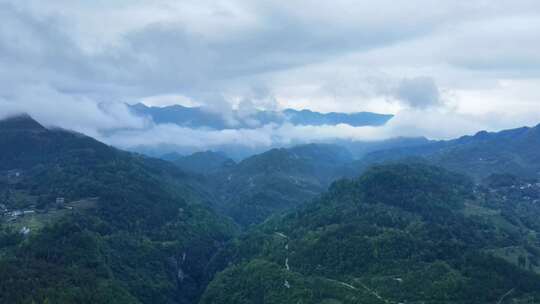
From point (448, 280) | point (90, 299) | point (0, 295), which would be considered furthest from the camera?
point (448, 280)

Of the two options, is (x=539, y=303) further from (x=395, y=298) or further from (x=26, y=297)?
(x=26, y=297)

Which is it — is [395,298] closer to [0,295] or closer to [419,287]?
[419,287]

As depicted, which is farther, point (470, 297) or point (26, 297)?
point (470, 297)

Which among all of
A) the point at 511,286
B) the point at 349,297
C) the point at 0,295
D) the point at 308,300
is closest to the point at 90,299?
the point at 0,295

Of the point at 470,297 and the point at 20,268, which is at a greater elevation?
the point at 20,268

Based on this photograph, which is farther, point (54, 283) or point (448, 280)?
point (448, 280)

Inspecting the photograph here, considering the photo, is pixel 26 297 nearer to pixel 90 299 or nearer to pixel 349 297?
pixel 90 299

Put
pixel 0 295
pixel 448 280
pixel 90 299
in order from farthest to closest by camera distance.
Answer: pixel 448 280, pixel 90 299, pixel 0 295

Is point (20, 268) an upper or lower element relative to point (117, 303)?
upper

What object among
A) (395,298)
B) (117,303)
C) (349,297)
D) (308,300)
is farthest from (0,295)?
(395,298)
